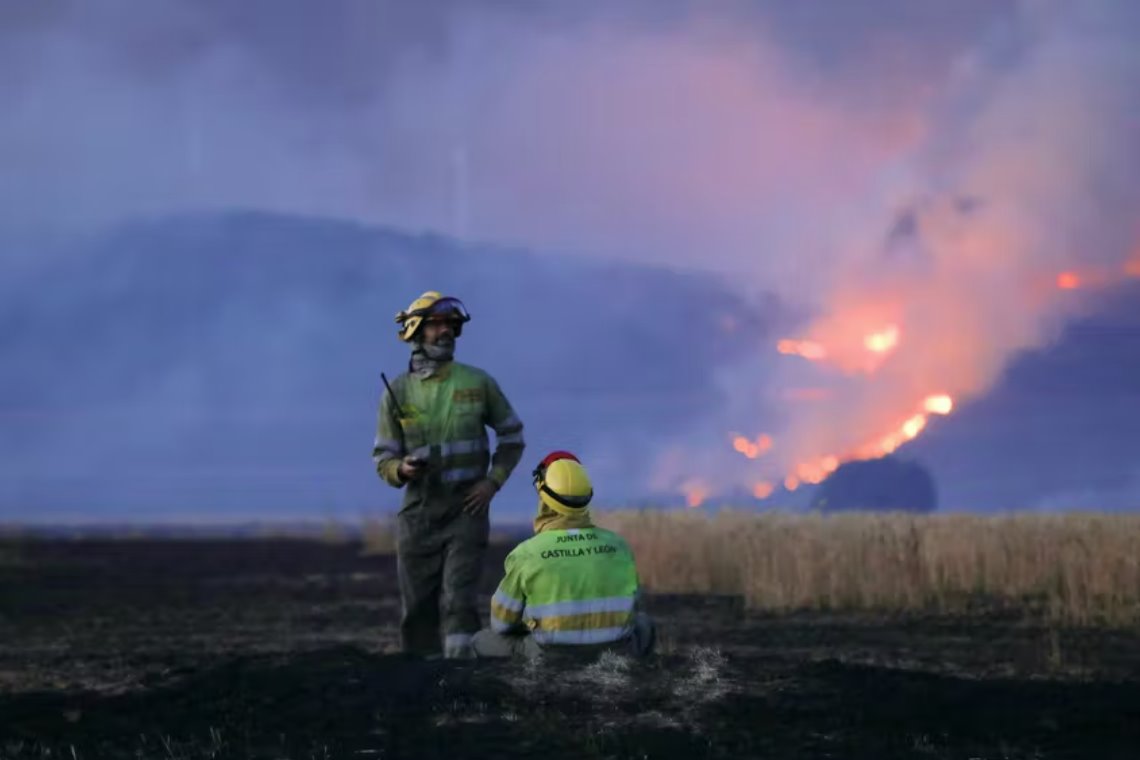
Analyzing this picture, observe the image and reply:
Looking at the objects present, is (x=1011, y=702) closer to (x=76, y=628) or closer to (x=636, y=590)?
(x=636, y=590)

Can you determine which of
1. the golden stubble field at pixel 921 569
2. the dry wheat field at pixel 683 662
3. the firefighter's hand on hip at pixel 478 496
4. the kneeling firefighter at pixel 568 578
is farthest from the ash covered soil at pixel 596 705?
the golden stubble field at pixel 921 569

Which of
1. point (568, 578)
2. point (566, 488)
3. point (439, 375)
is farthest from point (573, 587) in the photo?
point (439, 375)

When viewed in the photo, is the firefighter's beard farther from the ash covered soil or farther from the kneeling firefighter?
the ash covered soil

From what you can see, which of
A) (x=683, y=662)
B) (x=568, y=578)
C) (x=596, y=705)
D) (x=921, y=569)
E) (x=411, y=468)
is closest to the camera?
(x=596, y=705)

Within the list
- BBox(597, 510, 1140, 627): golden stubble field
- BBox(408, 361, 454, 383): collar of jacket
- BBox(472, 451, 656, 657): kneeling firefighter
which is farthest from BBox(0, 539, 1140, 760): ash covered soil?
BBox(597, 510, 1140, 627): golden stubble field

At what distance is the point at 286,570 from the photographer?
30.0 m

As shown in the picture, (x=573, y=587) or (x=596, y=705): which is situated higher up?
(x=573, y=587)

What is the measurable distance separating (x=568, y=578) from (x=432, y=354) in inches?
89.8

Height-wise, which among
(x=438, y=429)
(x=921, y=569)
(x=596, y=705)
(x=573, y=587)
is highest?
(x=438, y=429)

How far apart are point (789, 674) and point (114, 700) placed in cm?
383

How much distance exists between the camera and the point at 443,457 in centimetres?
1025

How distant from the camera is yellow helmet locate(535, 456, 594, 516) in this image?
856 centimetres

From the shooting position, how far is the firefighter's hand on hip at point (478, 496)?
10.2 meters

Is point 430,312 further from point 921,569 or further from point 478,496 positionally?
point 921,569
